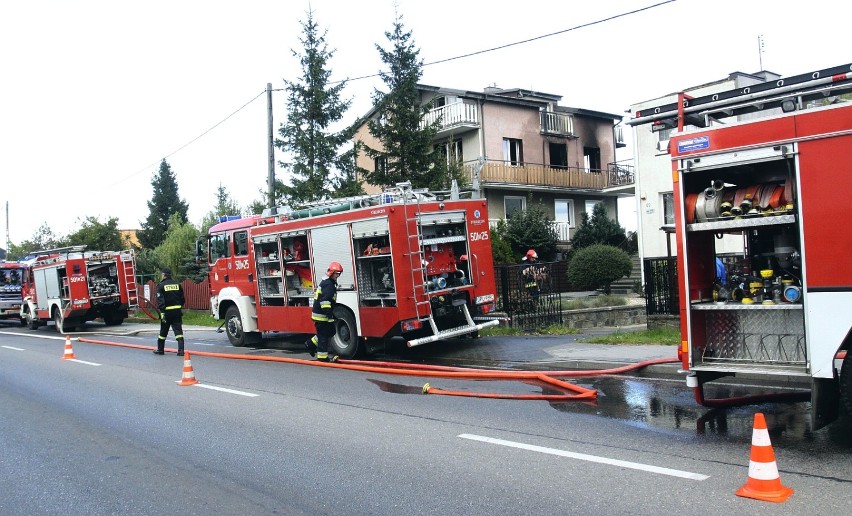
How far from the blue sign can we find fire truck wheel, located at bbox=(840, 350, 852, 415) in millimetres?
2048

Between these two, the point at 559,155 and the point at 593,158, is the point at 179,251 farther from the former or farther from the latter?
the point at 593,158

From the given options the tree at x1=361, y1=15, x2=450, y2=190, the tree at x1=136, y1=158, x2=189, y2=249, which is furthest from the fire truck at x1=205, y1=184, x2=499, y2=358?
the tree at x1=136, y1=158, x2=189, y2=249

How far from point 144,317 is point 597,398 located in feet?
86.5

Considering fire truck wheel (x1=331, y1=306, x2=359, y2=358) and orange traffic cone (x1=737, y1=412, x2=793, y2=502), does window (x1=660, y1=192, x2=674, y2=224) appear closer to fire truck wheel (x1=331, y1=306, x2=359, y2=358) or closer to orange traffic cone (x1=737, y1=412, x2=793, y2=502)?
fire truck wheel (x1=331, y1=306, x2=359, y2=358)

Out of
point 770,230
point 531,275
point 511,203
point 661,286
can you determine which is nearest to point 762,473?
point 770,230

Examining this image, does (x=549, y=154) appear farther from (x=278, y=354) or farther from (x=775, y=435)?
(x=775, y=435)

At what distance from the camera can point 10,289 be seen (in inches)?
1108

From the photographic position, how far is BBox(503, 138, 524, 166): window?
31.7m

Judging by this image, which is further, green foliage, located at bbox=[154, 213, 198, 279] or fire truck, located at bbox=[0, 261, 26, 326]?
green foliage, located at bbox=[154, 213, 198, 279]

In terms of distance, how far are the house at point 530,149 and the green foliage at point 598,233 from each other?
5.76 ft

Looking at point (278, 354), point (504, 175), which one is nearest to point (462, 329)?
point (278, 354)

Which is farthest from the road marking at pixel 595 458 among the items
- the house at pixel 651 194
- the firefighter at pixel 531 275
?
the house at pixel 651 194

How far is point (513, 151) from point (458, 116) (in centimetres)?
360

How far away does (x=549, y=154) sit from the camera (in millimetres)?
33594
